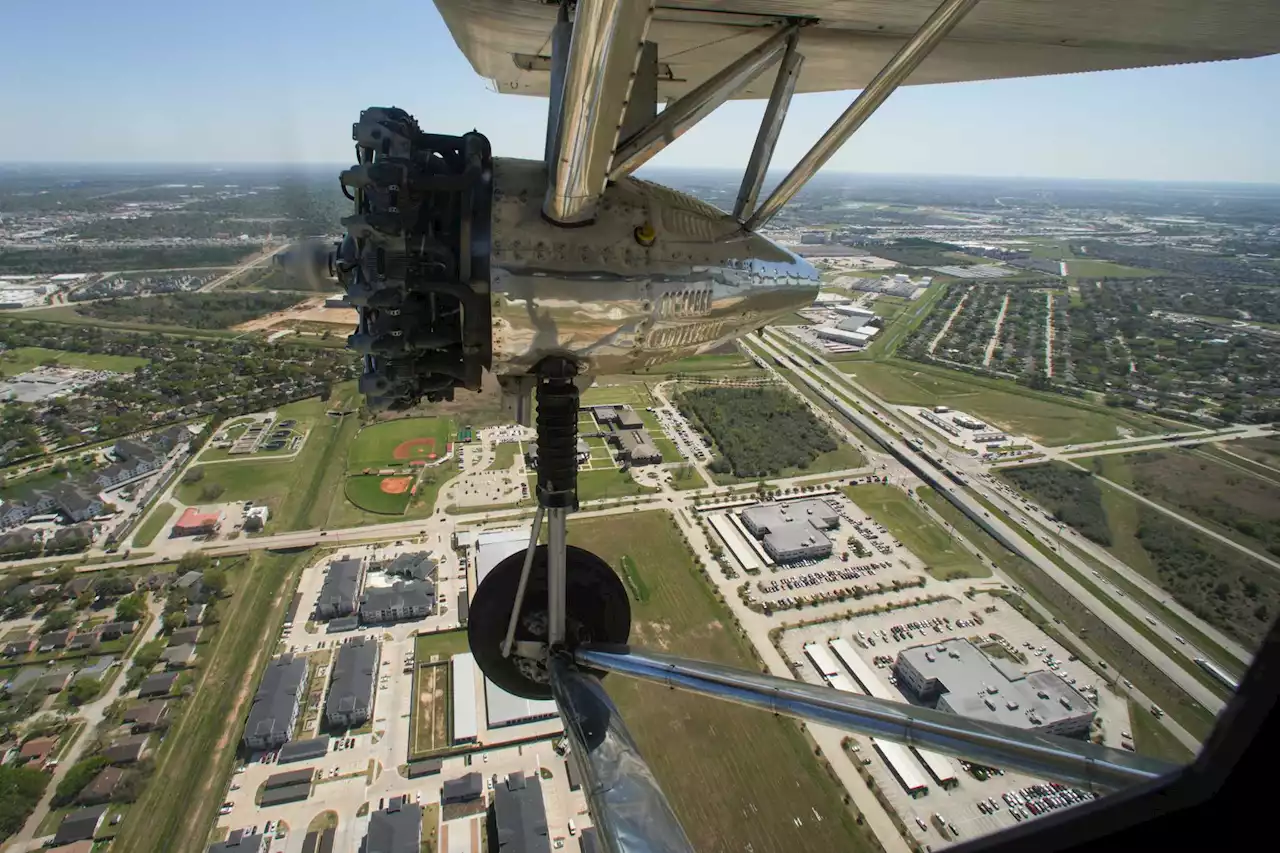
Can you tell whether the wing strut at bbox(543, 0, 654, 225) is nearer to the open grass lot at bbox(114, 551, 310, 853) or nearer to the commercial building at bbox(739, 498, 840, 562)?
the open grass lot at bbox(114, 551, 310, 853)

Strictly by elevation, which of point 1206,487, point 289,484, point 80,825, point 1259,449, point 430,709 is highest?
point 1259,449

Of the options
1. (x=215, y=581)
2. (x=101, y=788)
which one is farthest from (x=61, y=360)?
(x=101, y=788)

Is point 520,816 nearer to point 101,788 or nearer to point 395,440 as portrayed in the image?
point 101,788

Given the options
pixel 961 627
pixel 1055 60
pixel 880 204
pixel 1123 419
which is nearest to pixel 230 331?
pixel 961 627

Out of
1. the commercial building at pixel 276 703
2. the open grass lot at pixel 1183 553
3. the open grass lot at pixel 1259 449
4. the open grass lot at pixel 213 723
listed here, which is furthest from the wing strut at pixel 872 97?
the open grass lot at pixel 1259 449

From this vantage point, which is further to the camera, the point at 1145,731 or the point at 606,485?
the point at 606,485

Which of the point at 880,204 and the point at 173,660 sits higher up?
the point at 880,204

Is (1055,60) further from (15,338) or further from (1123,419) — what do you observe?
(15,338)
